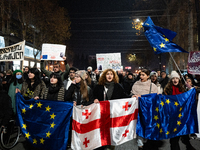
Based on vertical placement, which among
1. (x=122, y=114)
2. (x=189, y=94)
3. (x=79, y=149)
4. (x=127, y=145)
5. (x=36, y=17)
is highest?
(x=36, y=17)

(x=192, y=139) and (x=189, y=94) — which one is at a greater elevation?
(x=189, y=94)

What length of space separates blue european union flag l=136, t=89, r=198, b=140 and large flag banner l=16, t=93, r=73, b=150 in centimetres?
162

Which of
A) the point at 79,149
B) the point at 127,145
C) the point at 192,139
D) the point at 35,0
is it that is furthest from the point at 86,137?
the point at 35,0

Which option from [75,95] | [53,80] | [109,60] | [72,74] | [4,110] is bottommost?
[4,110]

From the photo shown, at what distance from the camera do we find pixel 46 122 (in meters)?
3.94

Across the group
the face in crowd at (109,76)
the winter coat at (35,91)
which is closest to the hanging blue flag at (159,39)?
the face in crowd at (109,76)

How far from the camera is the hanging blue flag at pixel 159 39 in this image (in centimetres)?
508

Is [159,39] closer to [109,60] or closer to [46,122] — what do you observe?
[46,122]

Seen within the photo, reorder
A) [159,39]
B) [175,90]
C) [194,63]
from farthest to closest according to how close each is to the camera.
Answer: [194,63]
[159,39]
[175,90]

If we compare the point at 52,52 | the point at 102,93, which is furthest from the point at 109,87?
the point at 52,52

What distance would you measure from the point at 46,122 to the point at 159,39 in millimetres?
3634

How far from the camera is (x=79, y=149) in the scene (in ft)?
11.6

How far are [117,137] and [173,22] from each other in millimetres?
23641

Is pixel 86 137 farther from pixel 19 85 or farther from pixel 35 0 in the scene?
pixel 35 0
